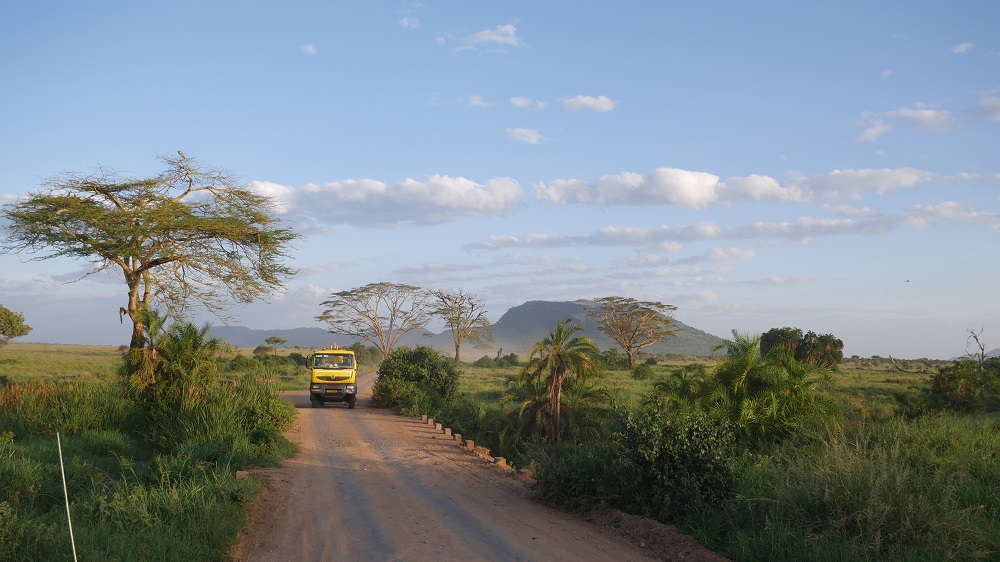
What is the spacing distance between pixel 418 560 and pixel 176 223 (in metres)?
20.1

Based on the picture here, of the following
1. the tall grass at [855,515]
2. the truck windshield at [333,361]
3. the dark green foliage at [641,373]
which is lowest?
the dark green foliage at [641,373]

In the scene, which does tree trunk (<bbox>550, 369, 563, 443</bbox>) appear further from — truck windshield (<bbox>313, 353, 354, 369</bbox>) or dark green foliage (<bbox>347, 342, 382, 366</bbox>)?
dark green foliage (<bbox>347, 342, 382, 366</bbox>)

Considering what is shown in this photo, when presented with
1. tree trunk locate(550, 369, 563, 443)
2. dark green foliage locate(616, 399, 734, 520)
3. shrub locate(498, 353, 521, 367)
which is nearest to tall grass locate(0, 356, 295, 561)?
dark green foliage locate(616, 399, 734, 520)

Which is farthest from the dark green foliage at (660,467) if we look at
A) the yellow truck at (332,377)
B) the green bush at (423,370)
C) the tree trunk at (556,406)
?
the green bush at (423,370)

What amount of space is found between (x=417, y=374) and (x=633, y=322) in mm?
45593

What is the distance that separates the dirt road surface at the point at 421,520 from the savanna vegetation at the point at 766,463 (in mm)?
640

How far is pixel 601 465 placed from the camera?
38.3 feet

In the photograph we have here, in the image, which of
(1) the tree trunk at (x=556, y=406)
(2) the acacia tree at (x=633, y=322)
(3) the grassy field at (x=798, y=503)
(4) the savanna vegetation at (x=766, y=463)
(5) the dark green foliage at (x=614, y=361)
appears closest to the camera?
(3) the grassy field at (x=798, y=503)

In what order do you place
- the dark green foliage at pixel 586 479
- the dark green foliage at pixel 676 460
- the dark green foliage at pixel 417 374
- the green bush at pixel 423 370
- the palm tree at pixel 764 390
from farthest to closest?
the green bush at pixel 423 370 → the dark green foliage at pixel 417 374 → the palm tree at pixel 764 390 → the dark green foliage at pixel 586 479 → the dark green foliage at pixel 676 460

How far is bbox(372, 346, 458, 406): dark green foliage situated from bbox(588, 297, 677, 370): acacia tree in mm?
42067

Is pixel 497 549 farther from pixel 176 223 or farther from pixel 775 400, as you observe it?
pixel 176 223

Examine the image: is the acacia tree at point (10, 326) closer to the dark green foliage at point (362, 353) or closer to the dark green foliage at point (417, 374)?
the dark green foliage at point (362, 353)

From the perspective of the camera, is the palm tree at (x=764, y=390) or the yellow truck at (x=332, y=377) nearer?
the palm tree at (x=764, y=390)

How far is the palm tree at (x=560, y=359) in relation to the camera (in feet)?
66.4
